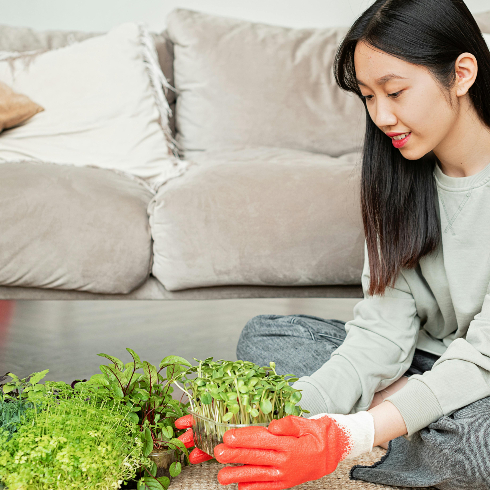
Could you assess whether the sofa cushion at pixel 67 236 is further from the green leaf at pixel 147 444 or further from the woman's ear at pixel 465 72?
the woman's ear at pixel 465 72

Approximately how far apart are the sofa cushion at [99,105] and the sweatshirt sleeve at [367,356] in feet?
3.47

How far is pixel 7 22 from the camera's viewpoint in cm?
236

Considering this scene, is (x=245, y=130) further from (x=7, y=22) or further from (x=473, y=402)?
(x=473, y=402)

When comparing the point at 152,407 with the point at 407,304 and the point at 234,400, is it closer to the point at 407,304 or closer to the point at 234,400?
the point at 234,400

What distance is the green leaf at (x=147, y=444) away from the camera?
65 centimetres

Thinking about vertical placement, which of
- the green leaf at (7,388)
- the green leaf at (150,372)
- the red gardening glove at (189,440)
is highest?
the green leaf at (7,388)

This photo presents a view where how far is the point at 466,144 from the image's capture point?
874 millimetres

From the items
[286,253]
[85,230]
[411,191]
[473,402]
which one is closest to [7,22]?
[85,230]

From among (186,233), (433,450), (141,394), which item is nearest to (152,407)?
(141,394)

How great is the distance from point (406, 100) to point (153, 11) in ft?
6.54

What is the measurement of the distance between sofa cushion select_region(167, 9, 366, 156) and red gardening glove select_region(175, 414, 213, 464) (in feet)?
4.84

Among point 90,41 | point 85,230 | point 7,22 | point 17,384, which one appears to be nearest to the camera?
point 17,384

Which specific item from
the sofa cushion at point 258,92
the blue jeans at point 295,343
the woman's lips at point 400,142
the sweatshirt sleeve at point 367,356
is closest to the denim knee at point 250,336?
the blue jeans at point 295,343

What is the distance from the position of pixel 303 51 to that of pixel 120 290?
4.08 ft
